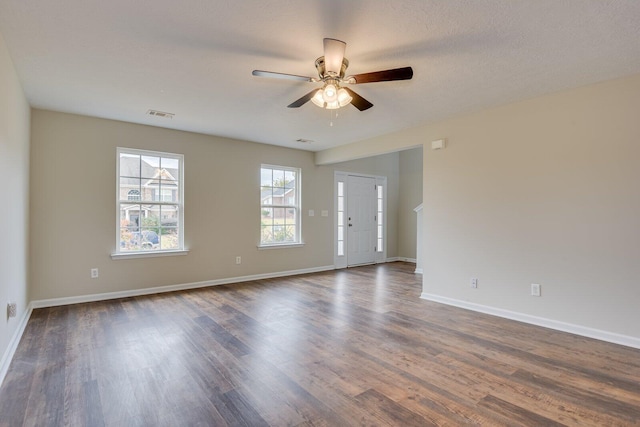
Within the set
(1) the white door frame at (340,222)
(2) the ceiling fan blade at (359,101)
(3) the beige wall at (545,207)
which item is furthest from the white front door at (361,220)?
(2) the ceiling fan blade at (359,101)

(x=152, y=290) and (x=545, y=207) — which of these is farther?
(x=152, y=290)

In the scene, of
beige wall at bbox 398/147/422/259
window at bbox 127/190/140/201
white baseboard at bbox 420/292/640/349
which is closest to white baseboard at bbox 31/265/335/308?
window at bbox 127/190/140/201

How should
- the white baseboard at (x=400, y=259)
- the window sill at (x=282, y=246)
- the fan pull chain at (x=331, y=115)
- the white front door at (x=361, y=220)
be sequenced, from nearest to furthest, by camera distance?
the fan pull chain at (x=331, y=115) < the window sill at (x=282, y=246) < the white front door at (x=361, y=220) < the white baseboard at (x=400, y=259)

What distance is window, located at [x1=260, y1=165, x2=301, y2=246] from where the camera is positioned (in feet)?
19.4

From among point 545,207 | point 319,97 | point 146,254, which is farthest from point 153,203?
point 545,207

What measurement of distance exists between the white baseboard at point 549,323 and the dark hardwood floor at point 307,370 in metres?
0.12

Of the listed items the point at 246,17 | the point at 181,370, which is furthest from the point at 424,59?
the point at 181,370

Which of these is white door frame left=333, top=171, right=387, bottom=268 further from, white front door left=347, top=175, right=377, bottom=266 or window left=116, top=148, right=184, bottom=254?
window left=116, top=148, right=184, bottom=254

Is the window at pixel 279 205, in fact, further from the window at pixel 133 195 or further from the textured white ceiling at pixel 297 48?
the textured white ceiling at pixel 297 48

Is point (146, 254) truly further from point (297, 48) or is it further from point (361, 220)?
point (361, 220)

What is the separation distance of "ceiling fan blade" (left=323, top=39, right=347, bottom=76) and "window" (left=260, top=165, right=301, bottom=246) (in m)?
3.67

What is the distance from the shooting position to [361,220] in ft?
24.2

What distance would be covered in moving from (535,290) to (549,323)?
0.34 m

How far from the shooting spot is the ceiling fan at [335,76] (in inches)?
86.7
